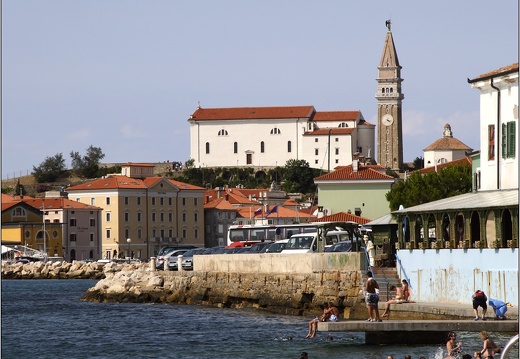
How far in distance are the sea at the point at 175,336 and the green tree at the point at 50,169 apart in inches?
5160

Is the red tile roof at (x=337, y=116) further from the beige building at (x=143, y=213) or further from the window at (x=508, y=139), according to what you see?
the window at (x=508, y=139)

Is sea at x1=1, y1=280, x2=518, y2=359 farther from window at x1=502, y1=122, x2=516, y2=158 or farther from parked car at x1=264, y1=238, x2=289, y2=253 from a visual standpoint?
window at x1=502, y1=122, x2=516, y2=158

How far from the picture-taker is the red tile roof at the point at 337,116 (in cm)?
18212

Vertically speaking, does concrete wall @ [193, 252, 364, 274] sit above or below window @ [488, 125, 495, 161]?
below

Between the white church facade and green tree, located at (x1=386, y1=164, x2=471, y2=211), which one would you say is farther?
the white church facade

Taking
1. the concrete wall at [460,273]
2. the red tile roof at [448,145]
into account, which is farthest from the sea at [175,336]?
the red tile roof at [448,145]

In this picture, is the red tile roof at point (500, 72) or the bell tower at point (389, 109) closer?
the red tile roof at point (500, 72)

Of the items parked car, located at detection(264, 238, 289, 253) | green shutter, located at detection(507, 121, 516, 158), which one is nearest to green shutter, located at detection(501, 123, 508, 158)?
green shutter, located at detection(507, 121, 516, 158)

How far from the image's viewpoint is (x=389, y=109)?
7067 inches

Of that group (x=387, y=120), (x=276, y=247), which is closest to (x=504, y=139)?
(x=276, y=247)

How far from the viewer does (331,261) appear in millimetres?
39250

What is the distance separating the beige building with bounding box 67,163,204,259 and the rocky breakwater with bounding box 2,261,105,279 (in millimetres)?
27699

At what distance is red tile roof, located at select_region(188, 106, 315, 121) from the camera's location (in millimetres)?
184000

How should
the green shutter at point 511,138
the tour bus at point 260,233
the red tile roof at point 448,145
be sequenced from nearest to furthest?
1. the green shutter at point 511,138
2. the tour bus at point 260,233
3. the red tile roof at point 448,145
